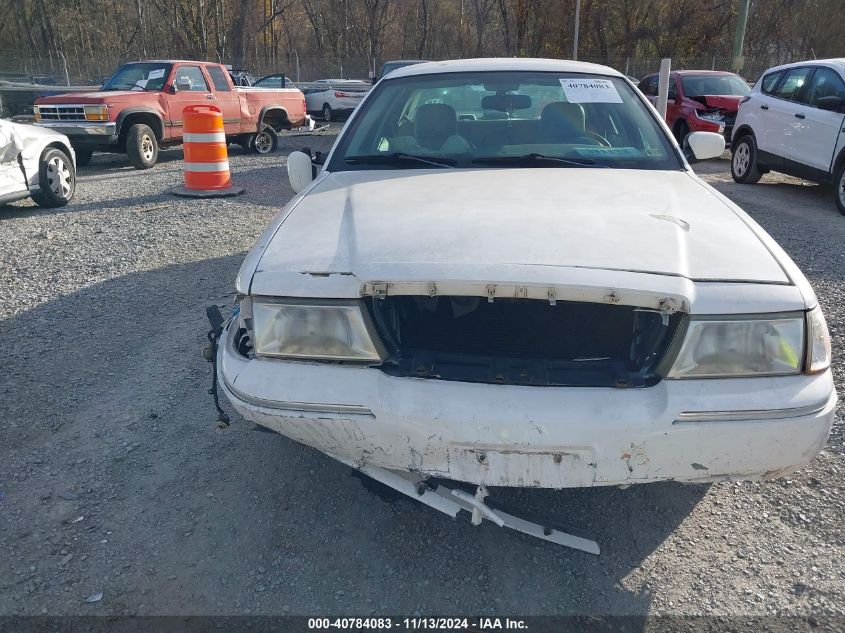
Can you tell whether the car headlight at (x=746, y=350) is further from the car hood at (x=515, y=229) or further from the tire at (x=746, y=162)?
the tire at (x=746, y=162)

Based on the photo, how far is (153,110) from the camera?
11.1 metres

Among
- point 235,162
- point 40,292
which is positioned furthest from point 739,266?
point 235,162

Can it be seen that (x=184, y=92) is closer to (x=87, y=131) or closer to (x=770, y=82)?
(x=87, y=131)

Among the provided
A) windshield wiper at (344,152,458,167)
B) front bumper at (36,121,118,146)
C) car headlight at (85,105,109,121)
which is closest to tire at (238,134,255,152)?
front bumper at (36,121,118,146)

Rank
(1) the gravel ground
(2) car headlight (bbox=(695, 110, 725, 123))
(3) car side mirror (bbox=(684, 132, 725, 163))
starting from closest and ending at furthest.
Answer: (1) the gravel ground < (3) car side mirror (bbox=(684, 132, 725, 163)) < (2) car headlight (bbox=(695, 110, 725, 123))

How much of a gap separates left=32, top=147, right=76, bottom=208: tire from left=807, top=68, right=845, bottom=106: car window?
30.8 ft

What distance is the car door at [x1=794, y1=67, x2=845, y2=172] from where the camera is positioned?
7992 mm

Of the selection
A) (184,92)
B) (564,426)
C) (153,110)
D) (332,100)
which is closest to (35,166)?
(153,110)

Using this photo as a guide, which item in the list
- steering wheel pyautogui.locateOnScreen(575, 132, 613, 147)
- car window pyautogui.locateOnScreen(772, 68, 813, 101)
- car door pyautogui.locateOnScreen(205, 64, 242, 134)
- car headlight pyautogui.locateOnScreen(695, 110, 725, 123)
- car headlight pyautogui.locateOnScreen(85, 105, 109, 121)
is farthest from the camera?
car headlight pyautogui.locateOnScreen(695, 110, 725, 123)

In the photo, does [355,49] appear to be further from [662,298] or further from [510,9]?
[662,298]

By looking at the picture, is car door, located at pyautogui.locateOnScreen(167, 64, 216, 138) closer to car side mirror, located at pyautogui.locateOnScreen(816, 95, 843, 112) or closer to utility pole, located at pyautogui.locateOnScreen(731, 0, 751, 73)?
car side mirror, located at pyautogui.locateOnScreen(816, 95, 843, 112)

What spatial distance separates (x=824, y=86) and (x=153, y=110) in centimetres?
991

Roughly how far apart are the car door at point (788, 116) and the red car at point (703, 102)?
9.89ft

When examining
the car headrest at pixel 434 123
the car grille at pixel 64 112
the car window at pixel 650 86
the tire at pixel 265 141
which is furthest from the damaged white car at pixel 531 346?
the car window at pixel 650 86
